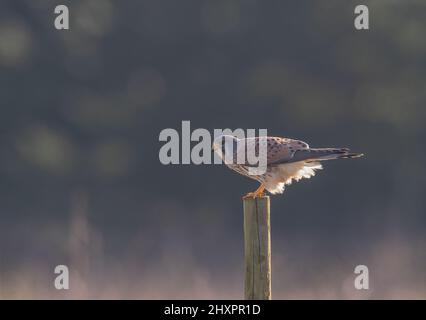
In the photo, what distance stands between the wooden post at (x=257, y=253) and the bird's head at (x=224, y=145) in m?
2.21

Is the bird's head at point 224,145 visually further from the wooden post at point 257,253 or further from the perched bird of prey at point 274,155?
the wooden post at point 257,253

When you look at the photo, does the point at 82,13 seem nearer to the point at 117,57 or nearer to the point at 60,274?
the point at 117,57

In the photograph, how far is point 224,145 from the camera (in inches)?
342

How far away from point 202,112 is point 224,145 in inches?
524

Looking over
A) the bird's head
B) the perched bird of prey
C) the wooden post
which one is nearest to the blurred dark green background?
the perched bird of prey

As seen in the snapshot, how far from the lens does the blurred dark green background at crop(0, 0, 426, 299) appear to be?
19250mm

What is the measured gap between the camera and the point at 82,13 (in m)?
23.2

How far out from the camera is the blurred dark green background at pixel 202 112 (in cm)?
1925

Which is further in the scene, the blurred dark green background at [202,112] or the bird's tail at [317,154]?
the blurred dark green background at [202,112]

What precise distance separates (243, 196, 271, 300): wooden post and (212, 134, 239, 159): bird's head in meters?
2.21

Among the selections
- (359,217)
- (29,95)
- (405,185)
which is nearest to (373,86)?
(405,185)

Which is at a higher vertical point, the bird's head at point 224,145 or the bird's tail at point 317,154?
the bird's head at point 224,145

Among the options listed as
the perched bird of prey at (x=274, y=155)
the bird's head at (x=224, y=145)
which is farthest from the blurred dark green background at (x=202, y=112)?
the bird's head at (x=224, y=145)

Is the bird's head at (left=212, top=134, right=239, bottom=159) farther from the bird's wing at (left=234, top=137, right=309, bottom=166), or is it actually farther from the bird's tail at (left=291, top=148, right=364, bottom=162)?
the bird's tail at (left=291, top=148, right=364, bottom=162)
